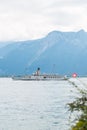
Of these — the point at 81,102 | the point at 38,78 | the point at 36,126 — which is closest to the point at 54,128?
the point at 36,126

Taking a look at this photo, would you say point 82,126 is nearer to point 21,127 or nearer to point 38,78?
point 21,127

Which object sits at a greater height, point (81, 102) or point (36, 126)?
point (81, 102)

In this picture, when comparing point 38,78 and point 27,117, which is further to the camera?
point 38,78

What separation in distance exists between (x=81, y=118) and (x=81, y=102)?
334mm

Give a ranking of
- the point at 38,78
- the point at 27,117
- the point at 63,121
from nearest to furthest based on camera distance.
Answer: the point at 63,121
the point at 27,117
the point at 38,78

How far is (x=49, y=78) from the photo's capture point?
7584 inches

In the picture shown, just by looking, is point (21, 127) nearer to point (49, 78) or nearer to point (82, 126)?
point (82, 126)

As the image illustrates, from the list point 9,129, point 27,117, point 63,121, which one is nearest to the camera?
point 9,129

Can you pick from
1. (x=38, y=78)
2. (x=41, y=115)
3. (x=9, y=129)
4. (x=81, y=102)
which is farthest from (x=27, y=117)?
(x=38, y=78)

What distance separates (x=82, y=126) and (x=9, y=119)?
29.3 metres

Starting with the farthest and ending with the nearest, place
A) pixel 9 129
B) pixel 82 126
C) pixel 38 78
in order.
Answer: pixel 38 78 → pixel 9 129 → pixel 82 126

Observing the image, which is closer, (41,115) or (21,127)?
(21,127)

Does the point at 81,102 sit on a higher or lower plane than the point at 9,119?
higher

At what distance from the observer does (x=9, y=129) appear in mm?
31406
